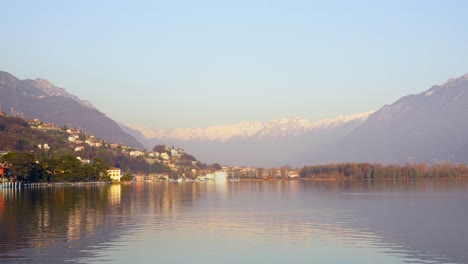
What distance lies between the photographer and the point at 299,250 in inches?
1462

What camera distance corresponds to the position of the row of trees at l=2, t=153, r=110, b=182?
144125 millimetres

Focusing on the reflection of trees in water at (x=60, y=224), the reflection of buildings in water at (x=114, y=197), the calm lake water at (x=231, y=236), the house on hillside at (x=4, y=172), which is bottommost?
the calm lake water at (x=231, y=236)

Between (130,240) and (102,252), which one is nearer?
(102,252)

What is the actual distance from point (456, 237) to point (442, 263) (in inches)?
421

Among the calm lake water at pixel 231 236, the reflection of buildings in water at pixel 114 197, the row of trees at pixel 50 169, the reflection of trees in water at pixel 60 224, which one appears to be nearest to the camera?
the calm lake water at pixel 231 236

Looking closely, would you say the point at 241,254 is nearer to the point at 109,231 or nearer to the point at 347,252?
the point at 347,252

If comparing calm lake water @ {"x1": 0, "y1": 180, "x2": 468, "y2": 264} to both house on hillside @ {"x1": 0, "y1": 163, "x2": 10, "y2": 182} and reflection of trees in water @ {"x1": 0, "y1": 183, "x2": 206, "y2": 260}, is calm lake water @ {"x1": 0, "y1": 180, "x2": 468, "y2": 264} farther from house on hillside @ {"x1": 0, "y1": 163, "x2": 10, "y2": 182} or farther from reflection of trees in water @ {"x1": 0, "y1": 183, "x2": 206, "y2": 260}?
house on hillside @ {"x1": 0, "y1": 163, "x2": 10, "y2": 182}

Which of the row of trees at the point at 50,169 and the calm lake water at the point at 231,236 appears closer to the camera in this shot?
the calm lake water at the point at 231,236

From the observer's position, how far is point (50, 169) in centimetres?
16638

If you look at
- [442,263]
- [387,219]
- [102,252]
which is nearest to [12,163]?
[387,219]

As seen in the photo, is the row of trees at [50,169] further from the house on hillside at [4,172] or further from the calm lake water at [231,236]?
the calm lake water at [231,236]

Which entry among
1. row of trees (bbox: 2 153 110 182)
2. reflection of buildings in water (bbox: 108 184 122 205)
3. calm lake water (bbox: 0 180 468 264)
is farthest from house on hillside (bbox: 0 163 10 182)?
calm lake water (bbox: 0 180 468 264)

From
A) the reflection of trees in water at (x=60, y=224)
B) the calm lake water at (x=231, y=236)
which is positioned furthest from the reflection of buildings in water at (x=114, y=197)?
the calm lake water at (x=231, y=236)

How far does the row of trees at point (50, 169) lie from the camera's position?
144 meters
